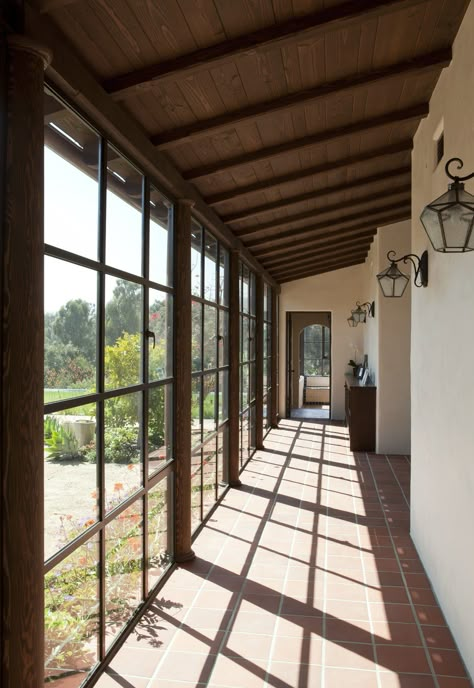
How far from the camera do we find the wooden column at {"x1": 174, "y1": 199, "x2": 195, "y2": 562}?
13.8ft

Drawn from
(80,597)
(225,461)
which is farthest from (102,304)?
(225,461)

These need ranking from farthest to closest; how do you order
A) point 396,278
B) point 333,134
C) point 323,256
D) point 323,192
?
point 323,256, point 323,192, point 396,278, point 333,134

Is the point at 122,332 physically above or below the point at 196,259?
below

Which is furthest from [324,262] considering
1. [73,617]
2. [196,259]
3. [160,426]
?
[73,617]

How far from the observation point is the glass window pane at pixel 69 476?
2369mm

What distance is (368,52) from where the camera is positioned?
3201 mm

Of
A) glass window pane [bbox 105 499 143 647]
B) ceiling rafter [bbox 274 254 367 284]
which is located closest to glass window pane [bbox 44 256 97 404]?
glass window pane [bbox 105 499 143 647]

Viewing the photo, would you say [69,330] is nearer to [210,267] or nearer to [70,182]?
[70,182]

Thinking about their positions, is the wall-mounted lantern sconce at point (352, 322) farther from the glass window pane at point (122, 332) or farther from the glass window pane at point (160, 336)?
the glass window pane at point (122, 332)

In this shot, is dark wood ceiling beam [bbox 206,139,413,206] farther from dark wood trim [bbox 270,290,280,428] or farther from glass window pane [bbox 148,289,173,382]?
dark wood trim [bbox 270,290,280,428]

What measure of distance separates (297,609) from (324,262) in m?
7.72

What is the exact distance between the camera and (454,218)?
2.64 metres

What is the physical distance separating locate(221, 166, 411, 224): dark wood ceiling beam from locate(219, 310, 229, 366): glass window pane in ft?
3.37

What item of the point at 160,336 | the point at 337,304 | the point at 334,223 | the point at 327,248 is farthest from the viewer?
the point at 337,304
